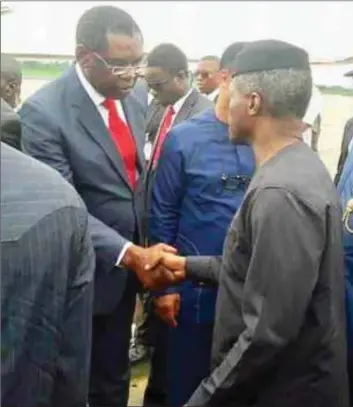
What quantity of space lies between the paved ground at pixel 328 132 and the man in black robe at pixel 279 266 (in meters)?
1.08

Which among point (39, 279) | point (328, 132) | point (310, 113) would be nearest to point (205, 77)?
point (328, 132)

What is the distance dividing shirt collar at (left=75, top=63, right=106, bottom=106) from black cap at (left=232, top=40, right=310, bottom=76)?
2.31 feet

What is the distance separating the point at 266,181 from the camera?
5.43 ft

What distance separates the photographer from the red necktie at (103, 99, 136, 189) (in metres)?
2.50

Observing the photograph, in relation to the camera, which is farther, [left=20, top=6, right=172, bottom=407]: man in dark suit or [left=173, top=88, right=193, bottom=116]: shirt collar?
[left=173, top=88, right=193, bottom=116]: shirt collar

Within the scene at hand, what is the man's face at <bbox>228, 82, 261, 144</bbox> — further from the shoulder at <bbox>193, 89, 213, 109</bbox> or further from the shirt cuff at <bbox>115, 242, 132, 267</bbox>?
the shoulder at <bbox>193, 89, 213, 109</bbox>

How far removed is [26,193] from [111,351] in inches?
58.1

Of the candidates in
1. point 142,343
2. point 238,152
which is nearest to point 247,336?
point 238,152

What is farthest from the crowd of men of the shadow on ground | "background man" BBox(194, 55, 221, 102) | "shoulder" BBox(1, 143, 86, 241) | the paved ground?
"background man" BBox(194, 55, 221, 102)

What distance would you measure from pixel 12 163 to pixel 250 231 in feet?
2.13

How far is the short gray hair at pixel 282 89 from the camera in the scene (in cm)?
179

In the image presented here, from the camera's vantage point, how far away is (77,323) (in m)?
1.49

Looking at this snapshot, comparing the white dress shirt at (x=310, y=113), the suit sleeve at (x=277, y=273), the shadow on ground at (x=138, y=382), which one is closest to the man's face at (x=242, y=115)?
the white dress shirt at (x=310, y=113)

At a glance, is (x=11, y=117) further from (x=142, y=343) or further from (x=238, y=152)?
(x=142, y=343)
